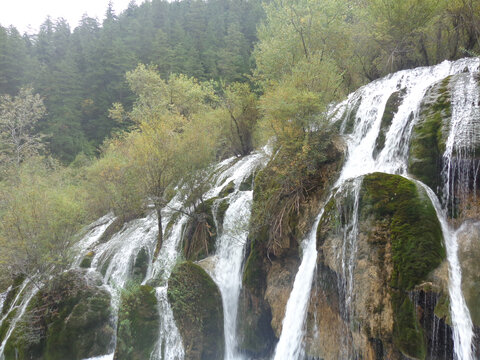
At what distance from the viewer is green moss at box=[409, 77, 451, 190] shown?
6.51 metres

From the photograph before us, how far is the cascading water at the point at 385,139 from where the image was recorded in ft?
16.0

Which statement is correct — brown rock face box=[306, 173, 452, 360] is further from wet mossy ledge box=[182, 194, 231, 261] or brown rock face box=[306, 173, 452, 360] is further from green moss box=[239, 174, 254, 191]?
green moss box=[239, 174, 254, 191]

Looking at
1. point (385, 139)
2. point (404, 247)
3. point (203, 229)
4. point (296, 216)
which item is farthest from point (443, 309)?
point (203, 229)

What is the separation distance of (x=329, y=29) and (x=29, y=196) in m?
17.9

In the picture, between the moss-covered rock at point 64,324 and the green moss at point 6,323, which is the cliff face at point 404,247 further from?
the green moss at point 6,323

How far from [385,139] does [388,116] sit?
→ 1022 mm

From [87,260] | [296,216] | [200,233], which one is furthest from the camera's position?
[87,260]

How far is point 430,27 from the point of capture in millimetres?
12078

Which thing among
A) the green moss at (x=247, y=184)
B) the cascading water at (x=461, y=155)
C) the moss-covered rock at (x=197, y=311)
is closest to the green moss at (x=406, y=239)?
the cascading water at (x=461, y=155)

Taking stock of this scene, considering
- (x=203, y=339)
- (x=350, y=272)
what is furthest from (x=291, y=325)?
(x=203, y=339)

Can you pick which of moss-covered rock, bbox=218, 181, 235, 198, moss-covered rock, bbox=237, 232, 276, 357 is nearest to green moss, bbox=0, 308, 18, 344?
moss-covered rock, bbox=237, 232, 276, 357

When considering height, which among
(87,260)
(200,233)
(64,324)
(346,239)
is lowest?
(64,324)

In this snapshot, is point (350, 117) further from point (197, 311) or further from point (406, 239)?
point (197, 311)

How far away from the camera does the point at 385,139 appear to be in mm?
8328
